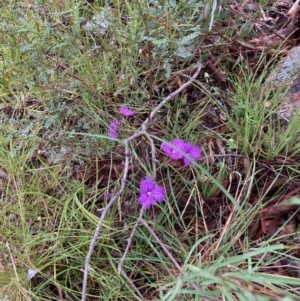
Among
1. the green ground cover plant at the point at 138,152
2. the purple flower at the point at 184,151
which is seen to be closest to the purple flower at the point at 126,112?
the green ground cover plant at the point at 138,152

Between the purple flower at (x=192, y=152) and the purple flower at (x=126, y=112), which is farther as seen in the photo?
the purple flower at (x=126, y=112)

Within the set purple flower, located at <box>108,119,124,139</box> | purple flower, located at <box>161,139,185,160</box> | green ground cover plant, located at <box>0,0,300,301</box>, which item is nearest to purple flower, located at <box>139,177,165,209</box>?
green ground cover plant, located at <box>0,0,300,301</box>

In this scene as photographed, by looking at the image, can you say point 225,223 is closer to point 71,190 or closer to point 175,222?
point 175,222

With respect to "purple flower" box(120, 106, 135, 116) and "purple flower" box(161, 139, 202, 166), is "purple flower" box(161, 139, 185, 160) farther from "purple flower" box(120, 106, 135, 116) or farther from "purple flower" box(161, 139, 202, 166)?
"purple flower" box(120, 106, 135, 116)

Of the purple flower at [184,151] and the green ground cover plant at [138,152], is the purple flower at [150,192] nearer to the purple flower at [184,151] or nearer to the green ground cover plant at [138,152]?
the green ground cover plant at [138,152]

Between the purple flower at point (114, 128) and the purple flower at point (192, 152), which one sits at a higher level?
the purple flower at point (114, 128)

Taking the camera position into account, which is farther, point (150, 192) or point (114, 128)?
point (114, 128)

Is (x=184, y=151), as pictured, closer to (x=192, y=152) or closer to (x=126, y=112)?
(x=192, y=152)

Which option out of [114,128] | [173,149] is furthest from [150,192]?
[114,128]
